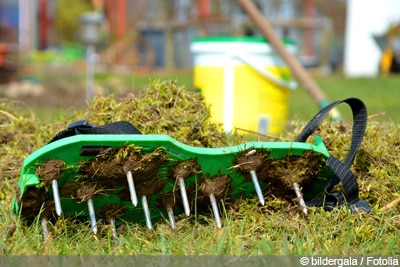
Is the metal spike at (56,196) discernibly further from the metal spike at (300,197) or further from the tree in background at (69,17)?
the tree in background at (69,17)

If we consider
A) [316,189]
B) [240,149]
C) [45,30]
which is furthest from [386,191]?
[45,30]

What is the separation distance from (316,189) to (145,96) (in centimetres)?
72

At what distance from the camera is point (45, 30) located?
22156 millimetres

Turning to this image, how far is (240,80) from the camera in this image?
4047 mm

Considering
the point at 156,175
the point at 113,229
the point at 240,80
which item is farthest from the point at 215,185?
the point at 240,80

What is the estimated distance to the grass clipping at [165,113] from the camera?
218cm

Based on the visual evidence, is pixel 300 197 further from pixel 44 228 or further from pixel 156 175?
pixel 44 228

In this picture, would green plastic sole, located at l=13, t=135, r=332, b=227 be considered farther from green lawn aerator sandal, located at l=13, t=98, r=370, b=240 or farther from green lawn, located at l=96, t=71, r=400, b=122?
green lawn, located at l=96, t=71, r=400, b=122

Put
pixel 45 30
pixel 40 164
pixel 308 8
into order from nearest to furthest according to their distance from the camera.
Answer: pixel 40 164 → pixel 308 8 → pixel 45 30

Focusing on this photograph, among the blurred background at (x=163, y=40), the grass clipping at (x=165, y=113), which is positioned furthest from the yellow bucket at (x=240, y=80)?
the blurred background at (x=163, y=40)

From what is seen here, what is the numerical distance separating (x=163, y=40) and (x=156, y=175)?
54.2ft

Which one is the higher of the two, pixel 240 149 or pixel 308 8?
pixel 308 8

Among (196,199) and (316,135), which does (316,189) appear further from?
(196,199)

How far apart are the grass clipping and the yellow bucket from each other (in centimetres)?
163
